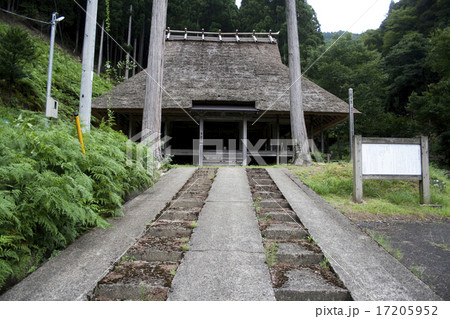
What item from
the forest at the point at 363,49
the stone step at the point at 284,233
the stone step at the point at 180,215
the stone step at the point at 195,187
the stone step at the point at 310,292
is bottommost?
the stone step at the point at 310,292

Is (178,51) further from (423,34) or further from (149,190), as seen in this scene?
(423,34)

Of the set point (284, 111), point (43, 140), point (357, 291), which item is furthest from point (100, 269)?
point (284, 111)

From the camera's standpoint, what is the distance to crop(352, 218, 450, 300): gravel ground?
2.47 meters

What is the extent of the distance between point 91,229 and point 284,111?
32.1 feet

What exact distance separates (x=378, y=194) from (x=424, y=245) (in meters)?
→ 2.16

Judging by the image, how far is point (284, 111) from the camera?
37.9 ft

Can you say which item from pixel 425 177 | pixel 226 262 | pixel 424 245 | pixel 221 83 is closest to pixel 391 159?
pixel 425 177

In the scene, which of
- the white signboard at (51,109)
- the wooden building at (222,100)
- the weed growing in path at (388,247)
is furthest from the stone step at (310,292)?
the wooden building at (222,100)

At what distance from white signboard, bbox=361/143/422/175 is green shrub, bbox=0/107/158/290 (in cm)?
425

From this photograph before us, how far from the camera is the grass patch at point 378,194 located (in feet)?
14.9

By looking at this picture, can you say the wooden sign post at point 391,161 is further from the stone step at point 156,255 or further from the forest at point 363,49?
the forest at point 363,49

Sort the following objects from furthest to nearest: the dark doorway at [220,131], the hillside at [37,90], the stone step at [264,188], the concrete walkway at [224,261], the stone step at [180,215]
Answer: the dark doorway at [220,131] < the hillside at [37,90] < the stone step at [264,188] < the stone step at [180,215] < the concrete walkway at [224,261]

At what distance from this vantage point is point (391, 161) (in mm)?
4910

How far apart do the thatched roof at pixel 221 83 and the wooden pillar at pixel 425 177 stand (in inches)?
273
